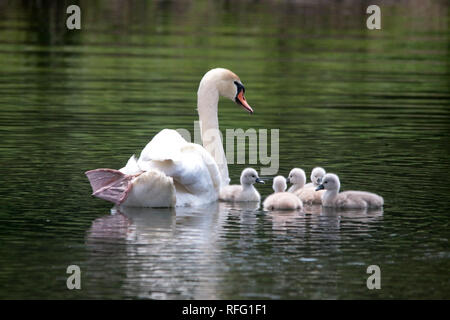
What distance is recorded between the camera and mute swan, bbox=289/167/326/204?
12.9m

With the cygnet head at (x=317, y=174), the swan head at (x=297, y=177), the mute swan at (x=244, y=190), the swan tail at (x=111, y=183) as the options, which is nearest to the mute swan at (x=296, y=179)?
the swan head at (x=297, y=177)

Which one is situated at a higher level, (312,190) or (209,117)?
(209,117)

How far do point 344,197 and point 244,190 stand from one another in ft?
3.95

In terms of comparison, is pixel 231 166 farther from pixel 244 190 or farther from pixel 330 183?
pixel 330 183

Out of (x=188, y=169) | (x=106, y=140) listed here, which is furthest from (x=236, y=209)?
(x=106, y=140)

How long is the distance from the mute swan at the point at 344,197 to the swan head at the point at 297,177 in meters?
0.76

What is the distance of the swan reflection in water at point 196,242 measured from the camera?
900 cm

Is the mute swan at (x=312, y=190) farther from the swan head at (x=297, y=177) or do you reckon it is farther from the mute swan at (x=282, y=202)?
the mute swan at (x=282, y=202)

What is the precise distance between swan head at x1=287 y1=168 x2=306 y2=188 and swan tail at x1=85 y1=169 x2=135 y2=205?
226cm

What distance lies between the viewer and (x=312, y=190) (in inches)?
507

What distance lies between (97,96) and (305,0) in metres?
31.4

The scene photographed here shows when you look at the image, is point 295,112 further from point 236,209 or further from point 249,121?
point 236,209

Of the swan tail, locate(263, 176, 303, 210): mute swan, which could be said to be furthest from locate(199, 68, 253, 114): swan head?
the swan tail

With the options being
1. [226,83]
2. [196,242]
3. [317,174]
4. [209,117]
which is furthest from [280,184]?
[196,242]
